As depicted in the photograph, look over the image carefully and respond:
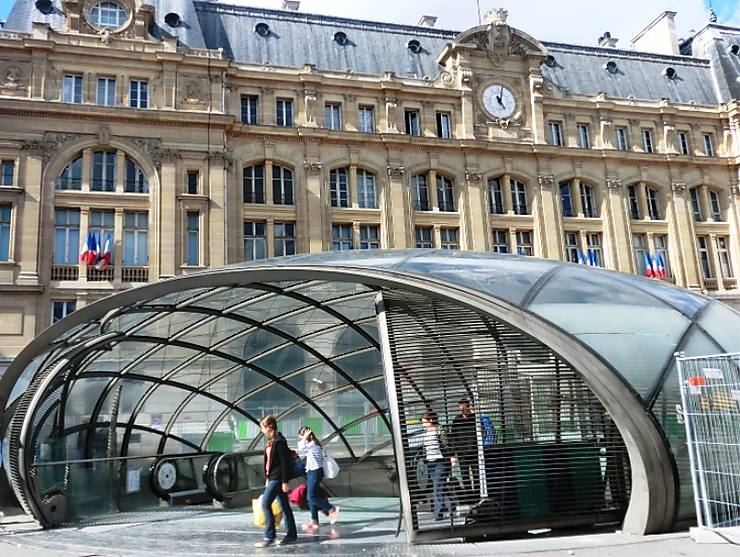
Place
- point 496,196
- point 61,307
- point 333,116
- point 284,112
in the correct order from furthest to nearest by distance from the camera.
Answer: point 496,196 < point 333,116 < point 284,112 < point 61,307

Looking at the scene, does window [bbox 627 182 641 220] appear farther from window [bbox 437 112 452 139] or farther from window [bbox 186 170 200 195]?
window [bbox 186 170 200 195]

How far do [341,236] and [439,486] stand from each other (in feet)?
102

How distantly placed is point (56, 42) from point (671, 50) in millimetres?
46835

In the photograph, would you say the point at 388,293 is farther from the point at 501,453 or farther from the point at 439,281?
the point at 501,453

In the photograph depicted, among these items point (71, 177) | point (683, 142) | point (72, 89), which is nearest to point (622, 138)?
point (683, 142)

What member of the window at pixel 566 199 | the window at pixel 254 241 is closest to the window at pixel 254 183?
the window at pixel 254 241

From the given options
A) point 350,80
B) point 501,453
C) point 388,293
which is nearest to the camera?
point 501,453

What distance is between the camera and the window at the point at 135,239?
3622 cm

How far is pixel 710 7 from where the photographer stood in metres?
59.7

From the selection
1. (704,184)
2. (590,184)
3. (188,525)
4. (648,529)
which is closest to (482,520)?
(648,529)

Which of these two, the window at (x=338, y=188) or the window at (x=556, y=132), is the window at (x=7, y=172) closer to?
the window at (x=338, y=188)

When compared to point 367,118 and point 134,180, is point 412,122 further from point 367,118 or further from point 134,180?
point 134,180

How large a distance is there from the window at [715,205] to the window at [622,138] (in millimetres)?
7246

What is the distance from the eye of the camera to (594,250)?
4491cm
